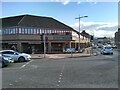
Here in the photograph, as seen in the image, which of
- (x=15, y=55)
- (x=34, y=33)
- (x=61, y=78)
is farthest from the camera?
(x=34, y=33)

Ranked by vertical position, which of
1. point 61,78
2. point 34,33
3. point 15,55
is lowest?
point 61,78

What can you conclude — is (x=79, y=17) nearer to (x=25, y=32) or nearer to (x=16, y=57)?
(x=25, y=32)

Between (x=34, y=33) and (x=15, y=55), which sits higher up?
(x=34, y=33)

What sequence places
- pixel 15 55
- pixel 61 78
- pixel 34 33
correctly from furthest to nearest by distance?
pixel 34 33 < pixel 15 55 < pixel 61 78

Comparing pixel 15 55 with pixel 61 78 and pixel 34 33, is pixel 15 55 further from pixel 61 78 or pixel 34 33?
pixel 34 33

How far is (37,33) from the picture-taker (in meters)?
66.6

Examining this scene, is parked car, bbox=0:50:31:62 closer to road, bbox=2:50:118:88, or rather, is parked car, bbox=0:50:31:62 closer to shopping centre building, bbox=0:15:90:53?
road, bbox=2:50:118:88

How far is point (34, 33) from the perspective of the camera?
2601 inches

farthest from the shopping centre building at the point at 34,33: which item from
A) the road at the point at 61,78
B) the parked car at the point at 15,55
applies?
the road at the point at 61,78

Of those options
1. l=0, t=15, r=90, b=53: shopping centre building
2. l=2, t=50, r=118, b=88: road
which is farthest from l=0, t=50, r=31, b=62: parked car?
l=0, t=15, r=90, b=53: shopping centre building

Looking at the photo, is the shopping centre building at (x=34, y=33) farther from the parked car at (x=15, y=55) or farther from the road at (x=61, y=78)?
the road at (x=61, y=78)

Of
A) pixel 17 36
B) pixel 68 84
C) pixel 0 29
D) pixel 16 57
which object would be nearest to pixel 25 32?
pixel 17 36

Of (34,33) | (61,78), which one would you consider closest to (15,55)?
(61,78)

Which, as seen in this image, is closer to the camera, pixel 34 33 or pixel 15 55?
pixel 15 55
